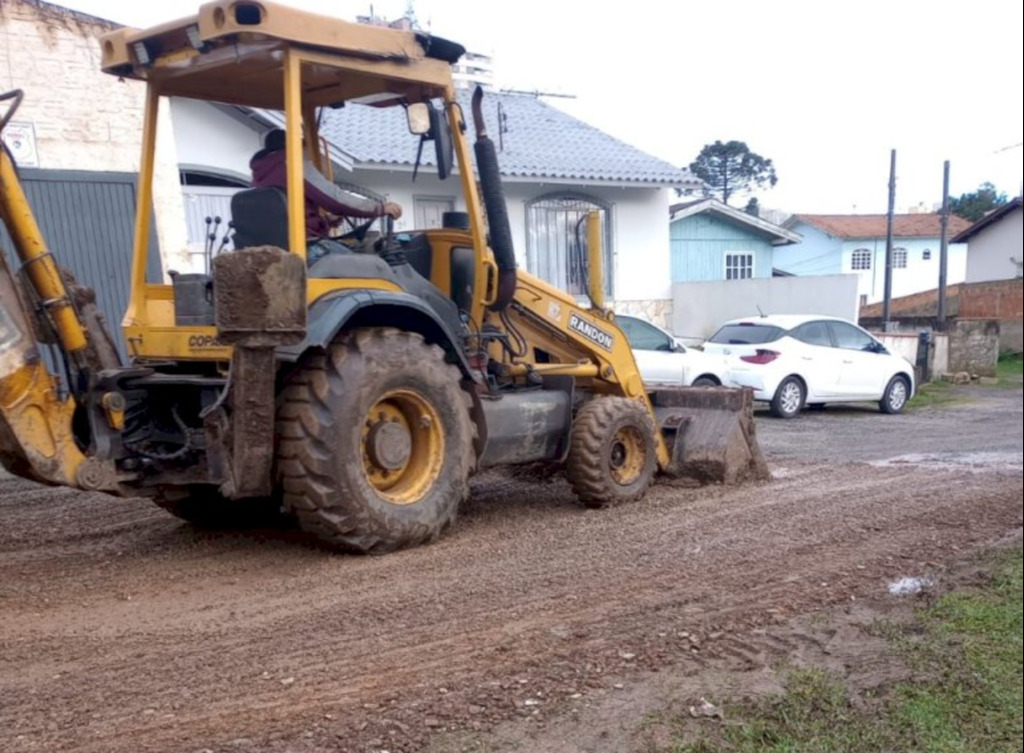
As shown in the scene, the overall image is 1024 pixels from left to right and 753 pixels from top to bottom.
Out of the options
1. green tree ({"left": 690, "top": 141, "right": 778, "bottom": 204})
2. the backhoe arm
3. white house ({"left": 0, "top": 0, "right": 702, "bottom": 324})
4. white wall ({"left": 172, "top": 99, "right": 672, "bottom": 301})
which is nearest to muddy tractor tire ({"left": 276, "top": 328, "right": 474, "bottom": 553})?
the backhoe arm

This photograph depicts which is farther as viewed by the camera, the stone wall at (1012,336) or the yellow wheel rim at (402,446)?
the yellow wheel rim at (402,446)

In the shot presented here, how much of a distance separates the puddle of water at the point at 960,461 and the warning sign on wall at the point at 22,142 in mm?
9103

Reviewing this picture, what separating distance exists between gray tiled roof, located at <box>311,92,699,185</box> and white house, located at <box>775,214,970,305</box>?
82.1ft

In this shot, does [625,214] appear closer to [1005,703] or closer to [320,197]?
[320,197]

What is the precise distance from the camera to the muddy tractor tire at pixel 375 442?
16.9 ft

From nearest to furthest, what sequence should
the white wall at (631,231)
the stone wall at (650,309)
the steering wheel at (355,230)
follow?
the steering wheel at (355,230) < the white wall at (631,231) < the stone wall at (650,309)

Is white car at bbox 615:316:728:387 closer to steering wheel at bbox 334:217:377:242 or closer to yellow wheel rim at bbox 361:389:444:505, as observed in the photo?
steering wheel at bbox 334:217:377:242

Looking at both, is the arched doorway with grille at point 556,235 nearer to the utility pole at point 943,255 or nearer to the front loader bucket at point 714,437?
the utility pole at point 943,255

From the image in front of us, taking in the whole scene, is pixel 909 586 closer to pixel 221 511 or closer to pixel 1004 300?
pixel 1004 300

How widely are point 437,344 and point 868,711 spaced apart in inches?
130

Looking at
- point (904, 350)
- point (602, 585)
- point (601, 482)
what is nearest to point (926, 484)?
point (601, 482)

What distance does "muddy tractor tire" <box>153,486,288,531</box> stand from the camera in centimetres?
624

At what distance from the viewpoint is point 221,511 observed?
251 inches

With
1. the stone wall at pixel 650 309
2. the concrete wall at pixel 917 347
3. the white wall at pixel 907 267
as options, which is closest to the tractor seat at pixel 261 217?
the stone wall at pixel 650 309
